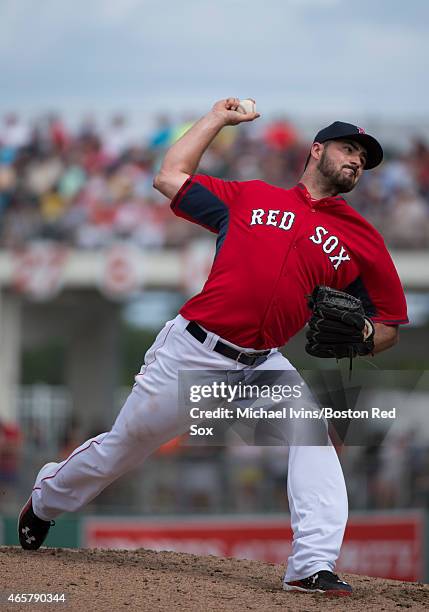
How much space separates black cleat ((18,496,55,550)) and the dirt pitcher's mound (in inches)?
2.3

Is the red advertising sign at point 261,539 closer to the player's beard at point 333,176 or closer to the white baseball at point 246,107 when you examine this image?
the player's beard at point 333,176

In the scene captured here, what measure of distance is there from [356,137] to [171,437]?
1696mm

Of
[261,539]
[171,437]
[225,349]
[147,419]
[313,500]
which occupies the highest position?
[225,349]

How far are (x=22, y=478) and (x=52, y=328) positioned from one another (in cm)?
1056

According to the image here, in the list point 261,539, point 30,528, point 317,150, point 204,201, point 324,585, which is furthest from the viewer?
point 261,539

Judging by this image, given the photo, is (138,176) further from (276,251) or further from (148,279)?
(276,251)

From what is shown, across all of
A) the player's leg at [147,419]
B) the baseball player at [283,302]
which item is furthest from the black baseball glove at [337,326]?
the player's leg at [147,419]

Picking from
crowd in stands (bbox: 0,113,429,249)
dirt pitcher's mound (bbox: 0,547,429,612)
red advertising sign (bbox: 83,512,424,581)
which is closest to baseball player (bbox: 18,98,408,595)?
dirt pitcher's mound (bbox: 0,547,429,612)

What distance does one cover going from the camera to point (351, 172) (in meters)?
5.13

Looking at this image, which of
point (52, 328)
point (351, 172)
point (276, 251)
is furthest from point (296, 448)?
point (52, 328)

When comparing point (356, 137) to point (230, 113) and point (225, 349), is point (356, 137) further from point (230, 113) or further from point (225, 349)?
point (225, 349)

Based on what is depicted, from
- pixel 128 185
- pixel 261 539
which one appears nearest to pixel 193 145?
pixel 261 539

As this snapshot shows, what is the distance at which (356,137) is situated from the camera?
509cm

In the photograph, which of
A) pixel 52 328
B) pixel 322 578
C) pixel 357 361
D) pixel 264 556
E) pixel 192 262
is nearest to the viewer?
pixel 322 578
